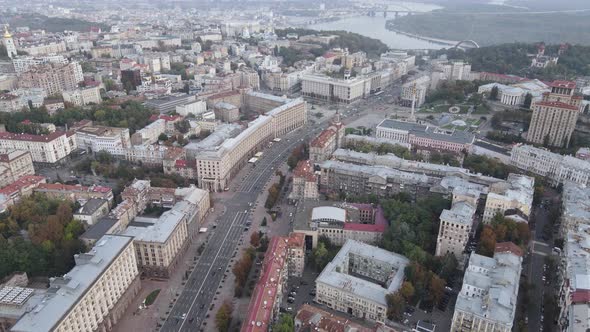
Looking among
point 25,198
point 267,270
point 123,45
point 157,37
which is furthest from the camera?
point 157,37

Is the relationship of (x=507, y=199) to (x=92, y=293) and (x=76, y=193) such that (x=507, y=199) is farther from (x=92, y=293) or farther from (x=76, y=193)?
(x=76, y=193)

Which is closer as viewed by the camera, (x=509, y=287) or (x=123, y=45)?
(x=509, y=287)

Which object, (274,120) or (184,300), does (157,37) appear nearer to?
(274,120)

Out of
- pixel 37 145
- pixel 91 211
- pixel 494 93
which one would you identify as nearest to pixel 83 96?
pixel 37 145

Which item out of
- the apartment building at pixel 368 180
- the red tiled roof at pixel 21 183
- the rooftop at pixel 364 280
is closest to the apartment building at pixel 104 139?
the red tiled roof at pixel 21 183

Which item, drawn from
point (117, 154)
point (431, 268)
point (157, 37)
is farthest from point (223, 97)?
point (157, 37)

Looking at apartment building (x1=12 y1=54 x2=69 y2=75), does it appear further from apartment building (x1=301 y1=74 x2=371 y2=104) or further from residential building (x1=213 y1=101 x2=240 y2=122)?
apartment building (x1=301 y1=74 x2=371 y2=104)

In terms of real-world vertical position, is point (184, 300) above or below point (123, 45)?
below

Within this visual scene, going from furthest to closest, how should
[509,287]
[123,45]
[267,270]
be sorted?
[123,45] → [267,270] → [509,287]

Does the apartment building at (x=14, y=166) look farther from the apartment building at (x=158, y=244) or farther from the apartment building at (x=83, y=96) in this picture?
the apartment building at (x=83, y=96)
